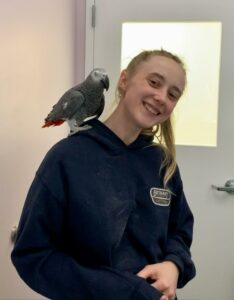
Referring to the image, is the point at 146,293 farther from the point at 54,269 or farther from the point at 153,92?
the point at 153,92

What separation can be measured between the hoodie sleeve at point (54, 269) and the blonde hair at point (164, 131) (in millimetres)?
271

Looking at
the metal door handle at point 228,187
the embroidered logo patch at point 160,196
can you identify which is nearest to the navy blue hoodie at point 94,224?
the embroidered logo patch at point 160,196

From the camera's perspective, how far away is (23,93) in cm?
127

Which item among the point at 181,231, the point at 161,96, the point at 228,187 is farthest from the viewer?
the point at 228,187

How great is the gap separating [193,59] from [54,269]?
49.6 inches

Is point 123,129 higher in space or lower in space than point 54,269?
higher

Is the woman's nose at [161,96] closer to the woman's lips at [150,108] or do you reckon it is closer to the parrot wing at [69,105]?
the woman's lips at [150,108]

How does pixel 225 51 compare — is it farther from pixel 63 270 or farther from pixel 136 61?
pixel 63 270

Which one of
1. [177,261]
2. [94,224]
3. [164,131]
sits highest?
[164,131]

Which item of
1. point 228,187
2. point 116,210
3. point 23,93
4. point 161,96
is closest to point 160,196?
point 116,210

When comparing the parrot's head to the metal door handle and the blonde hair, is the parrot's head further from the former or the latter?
the metal door handle

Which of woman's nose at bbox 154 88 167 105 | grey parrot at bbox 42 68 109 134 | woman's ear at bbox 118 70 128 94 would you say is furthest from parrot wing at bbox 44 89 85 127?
woman's nose at bbox 154 88 167 105

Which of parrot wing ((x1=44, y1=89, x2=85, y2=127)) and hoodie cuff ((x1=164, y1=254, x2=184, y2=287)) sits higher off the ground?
parrot wing ((x1=44, y1=89, x2=85, y2=127))

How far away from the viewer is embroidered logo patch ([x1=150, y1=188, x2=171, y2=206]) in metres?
0.84
